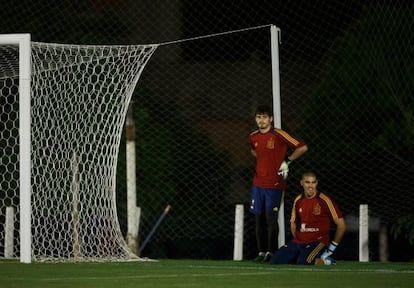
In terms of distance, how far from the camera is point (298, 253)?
35.7ft

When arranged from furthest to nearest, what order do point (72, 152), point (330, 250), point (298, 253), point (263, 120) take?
1. point (72, 152)
2. point (263, 120)
3. point (298, 253)
4. point (330, 250)

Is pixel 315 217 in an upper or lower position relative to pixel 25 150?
lower

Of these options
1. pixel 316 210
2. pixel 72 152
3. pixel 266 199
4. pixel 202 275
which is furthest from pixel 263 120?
pixel 202 275

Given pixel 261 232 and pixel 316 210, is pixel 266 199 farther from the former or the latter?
pixel 316 210

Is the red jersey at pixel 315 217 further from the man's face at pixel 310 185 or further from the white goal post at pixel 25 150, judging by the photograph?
the white goal post at pixel 25 150

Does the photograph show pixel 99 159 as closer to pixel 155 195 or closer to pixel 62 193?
pixel 62 193

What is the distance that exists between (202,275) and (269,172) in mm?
2396

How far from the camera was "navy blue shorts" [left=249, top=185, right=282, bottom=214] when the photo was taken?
11000 millimetres

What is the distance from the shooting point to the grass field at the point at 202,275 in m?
7.88

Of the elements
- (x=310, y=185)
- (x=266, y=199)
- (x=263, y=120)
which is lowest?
(x=266, y=199)

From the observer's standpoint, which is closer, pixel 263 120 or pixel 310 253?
pixel 310 253

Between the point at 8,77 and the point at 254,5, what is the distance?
26.4ft

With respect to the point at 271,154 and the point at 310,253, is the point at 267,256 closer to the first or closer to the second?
the point at 310,253

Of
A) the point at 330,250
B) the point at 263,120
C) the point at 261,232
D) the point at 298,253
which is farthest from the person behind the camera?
the point at 261,232
